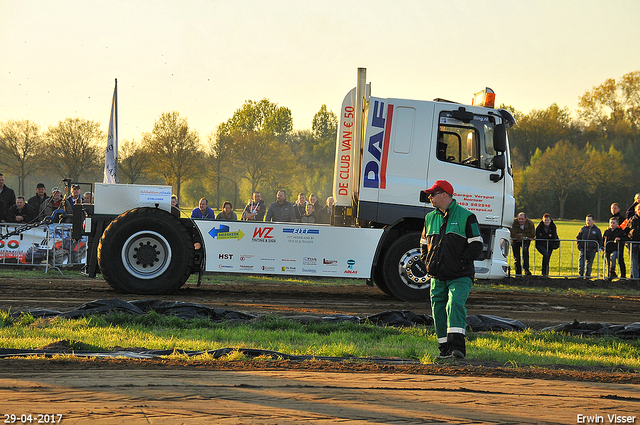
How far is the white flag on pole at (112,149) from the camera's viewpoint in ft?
50.3

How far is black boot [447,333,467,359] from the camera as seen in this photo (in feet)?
20.4

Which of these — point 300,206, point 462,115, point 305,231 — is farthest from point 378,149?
point 300,206

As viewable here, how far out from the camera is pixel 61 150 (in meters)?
44.3

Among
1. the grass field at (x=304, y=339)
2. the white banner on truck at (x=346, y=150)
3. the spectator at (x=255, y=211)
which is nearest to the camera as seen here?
the grass field at (x=304, y=339)

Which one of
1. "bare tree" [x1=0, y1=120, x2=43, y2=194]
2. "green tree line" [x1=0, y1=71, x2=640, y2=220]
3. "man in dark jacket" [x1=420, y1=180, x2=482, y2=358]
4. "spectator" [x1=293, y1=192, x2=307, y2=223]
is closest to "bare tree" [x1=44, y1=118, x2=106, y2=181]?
"green tree line" [x1=0, y1=71, x2=640, y2=220]

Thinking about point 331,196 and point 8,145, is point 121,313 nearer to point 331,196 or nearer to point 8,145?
point 331,196

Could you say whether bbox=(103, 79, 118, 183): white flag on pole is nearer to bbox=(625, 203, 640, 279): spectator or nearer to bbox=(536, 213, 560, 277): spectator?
bbox=(536, 213, 560, 277): spectator

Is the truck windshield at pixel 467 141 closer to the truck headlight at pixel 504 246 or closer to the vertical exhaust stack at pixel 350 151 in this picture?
the truck headlight at pixel 504 246

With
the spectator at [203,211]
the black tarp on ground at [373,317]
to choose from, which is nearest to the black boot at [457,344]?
Result: the black tarp on ground at [373,317]

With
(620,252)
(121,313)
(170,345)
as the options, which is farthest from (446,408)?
(620,252)

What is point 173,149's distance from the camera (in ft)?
147

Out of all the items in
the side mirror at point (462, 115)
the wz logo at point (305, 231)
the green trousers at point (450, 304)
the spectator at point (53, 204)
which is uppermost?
the side mirror at point (462, 115)

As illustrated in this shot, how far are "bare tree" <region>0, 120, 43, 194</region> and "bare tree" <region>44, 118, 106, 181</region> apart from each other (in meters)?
2.89

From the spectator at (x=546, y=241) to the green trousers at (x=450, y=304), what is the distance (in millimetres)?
11041
